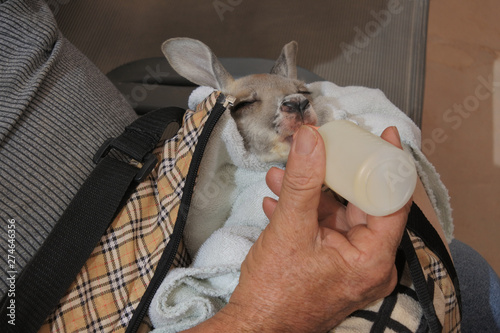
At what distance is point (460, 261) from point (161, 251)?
60cm

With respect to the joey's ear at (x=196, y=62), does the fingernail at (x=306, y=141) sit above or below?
below

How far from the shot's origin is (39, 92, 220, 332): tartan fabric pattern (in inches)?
25.0

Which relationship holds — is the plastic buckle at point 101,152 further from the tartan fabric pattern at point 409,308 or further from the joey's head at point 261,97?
the tartan fabric pattern at point 409,308

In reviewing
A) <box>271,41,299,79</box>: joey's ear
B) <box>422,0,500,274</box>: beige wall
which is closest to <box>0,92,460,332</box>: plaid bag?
<box>271,41,299,79</box>: joey's ear

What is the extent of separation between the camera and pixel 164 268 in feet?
2.18

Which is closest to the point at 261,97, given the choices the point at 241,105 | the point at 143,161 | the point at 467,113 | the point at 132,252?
the point at 241,105

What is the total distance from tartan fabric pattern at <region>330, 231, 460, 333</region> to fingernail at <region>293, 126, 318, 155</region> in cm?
26

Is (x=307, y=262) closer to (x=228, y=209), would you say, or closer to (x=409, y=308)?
(x=409, y=308)

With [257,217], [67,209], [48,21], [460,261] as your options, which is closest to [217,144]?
[257,217]

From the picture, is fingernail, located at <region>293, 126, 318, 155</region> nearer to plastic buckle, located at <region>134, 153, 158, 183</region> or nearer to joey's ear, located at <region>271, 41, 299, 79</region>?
plastic buckle, located at <region>134, 153, 158, 183</region>

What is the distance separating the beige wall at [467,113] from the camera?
1.67m

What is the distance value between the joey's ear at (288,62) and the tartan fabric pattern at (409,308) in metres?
0.51

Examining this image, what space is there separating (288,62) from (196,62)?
0.22m

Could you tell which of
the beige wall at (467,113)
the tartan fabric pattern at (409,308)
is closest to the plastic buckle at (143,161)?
the tartan fabric pattern at (409,308)
